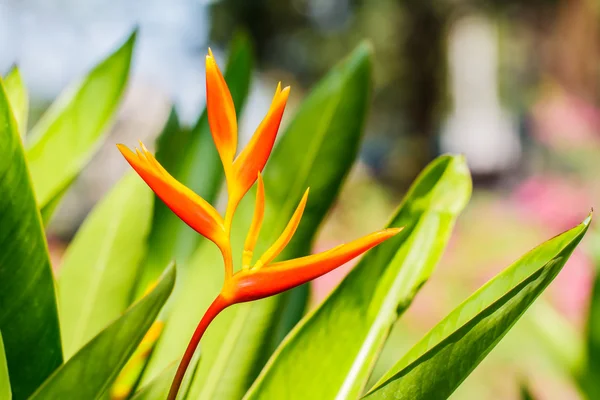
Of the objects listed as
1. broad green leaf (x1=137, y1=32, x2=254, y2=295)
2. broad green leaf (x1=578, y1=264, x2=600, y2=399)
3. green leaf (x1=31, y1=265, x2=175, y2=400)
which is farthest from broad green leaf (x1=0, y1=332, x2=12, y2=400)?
broad green leaf (x1=578, y1=264, x2=600, y2=399)

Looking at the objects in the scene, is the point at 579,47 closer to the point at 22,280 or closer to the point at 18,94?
the point at 18,94

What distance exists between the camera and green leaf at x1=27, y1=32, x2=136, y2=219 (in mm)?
517

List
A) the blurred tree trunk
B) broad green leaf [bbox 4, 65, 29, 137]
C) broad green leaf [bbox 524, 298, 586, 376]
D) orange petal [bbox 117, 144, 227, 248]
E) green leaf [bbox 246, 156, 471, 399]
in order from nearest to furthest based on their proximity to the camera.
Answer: orange petal [bbox 117, 144, 227, 248], green leaf [bbox 246, 156, 471, 399], broad green leaf [bbox 4, 65, 29, 137], broad green leaf [bbox 524, 298, 586, 376], the blurred tree trunk

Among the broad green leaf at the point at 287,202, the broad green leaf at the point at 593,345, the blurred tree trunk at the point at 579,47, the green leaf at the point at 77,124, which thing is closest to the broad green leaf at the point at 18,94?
the green leaf at the point at 77,124

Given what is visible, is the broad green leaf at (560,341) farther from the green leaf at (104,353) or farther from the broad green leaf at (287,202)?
the green leaf at (104,353)

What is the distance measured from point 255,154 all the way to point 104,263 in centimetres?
30

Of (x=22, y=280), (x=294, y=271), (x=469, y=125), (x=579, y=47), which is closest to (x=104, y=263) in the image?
(x=22, y=280)

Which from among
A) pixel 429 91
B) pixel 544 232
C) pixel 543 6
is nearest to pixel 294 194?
pixel 544 232

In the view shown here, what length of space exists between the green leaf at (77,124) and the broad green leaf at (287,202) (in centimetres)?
14

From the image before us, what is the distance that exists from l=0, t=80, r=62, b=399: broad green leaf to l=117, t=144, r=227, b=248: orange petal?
0.07 m

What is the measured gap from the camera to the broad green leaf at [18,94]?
1.53ft

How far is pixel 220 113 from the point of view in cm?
26

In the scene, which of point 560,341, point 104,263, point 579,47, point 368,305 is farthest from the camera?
point 579,47

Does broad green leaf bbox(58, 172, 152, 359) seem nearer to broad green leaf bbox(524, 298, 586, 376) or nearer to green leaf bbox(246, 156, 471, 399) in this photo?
green leaf bbox(246, 156, 471, 399)
